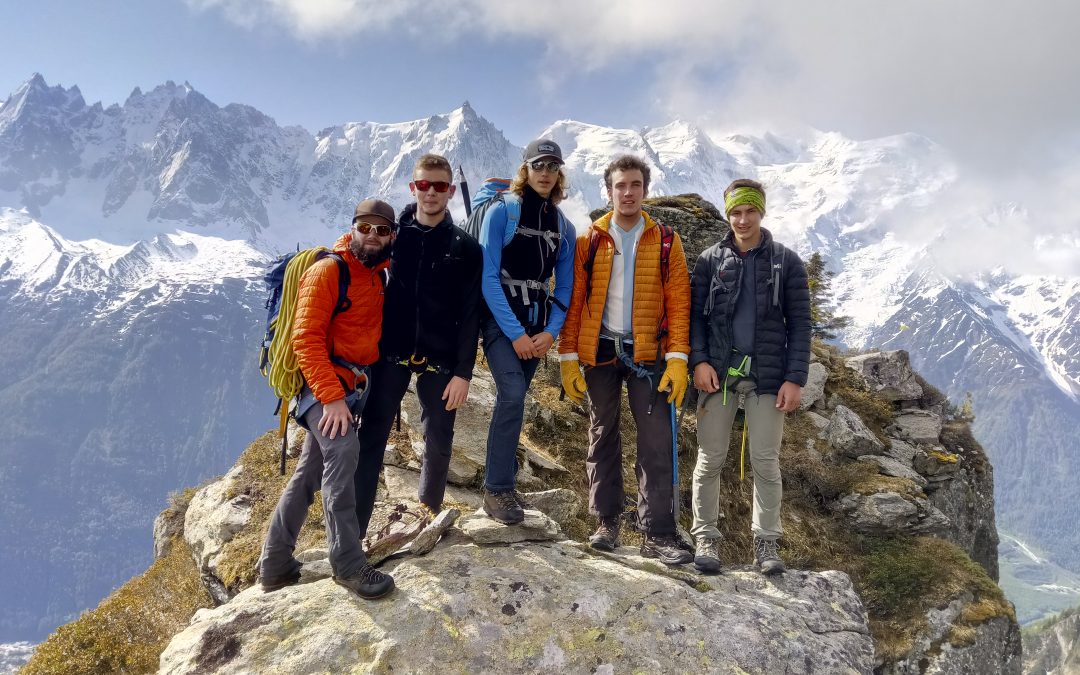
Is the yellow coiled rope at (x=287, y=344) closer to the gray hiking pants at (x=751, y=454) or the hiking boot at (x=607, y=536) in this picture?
the hiking boot at (x=607, y=536)

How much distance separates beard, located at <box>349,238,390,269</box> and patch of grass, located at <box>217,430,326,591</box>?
4.18 m

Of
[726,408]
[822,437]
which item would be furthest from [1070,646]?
[726,408]

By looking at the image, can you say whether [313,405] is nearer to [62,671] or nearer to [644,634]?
[644,634]

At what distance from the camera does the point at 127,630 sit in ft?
27.2

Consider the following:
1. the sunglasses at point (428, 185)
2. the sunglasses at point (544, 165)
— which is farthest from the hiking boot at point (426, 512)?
the sunglasses at point (544, 165)

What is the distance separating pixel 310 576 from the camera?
5922mm

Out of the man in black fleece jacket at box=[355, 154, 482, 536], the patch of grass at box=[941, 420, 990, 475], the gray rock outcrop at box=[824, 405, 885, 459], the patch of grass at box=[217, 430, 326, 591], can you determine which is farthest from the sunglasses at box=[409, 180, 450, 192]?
the patch of grass at box=[941, 420, 990, 475]

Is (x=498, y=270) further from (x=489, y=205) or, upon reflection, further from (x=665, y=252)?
(x=665, y=252)

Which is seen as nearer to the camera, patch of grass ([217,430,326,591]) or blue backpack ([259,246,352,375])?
blue backpack ([259,246,352,375])

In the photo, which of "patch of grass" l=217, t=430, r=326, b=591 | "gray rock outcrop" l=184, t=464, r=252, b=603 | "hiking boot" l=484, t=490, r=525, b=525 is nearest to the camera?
"hiking boot" l=484, t=490, r=525, b=525

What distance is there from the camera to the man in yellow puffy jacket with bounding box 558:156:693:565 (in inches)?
269

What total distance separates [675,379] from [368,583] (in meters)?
3.98

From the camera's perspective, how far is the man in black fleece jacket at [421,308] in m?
6.36

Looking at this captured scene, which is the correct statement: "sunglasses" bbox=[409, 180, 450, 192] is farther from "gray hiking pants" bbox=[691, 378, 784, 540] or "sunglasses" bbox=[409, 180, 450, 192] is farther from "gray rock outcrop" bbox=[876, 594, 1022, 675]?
"gray rock outcrop" bbox=[876, 594, 1022, 675]
